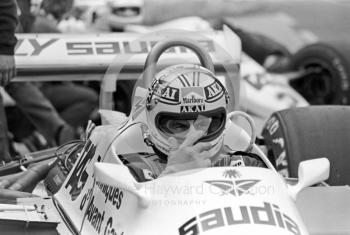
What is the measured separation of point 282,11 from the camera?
44.2 ft

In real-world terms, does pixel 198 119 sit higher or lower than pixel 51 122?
higher

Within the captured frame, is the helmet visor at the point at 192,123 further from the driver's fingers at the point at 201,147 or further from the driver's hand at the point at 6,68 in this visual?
the driver's hand at the point at 6,68

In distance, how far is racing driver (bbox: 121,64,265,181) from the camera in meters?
4.62

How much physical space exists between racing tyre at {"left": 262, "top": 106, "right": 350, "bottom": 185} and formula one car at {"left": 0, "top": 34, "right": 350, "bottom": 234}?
29.8 inches

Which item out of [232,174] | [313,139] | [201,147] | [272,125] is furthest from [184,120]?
[272,125]

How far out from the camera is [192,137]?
4.63m

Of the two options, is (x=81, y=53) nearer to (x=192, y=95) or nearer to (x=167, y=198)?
(x=192, y=95)

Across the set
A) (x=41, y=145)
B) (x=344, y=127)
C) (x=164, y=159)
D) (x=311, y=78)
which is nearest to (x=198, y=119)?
(x=164, y=159)

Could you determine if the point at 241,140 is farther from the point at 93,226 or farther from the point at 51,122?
the point at 51,122

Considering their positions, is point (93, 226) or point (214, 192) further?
point (93, 226)

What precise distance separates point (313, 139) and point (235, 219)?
87.0 inches

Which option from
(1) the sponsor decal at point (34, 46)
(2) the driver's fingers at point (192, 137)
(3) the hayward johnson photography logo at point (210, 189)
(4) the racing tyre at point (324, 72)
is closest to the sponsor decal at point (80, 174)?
(2) the driver's fingers at point (192, 137)

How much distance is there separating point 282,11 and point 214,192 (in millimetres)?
9321

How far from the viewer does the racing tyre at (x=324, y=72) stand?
1116 centimetres
